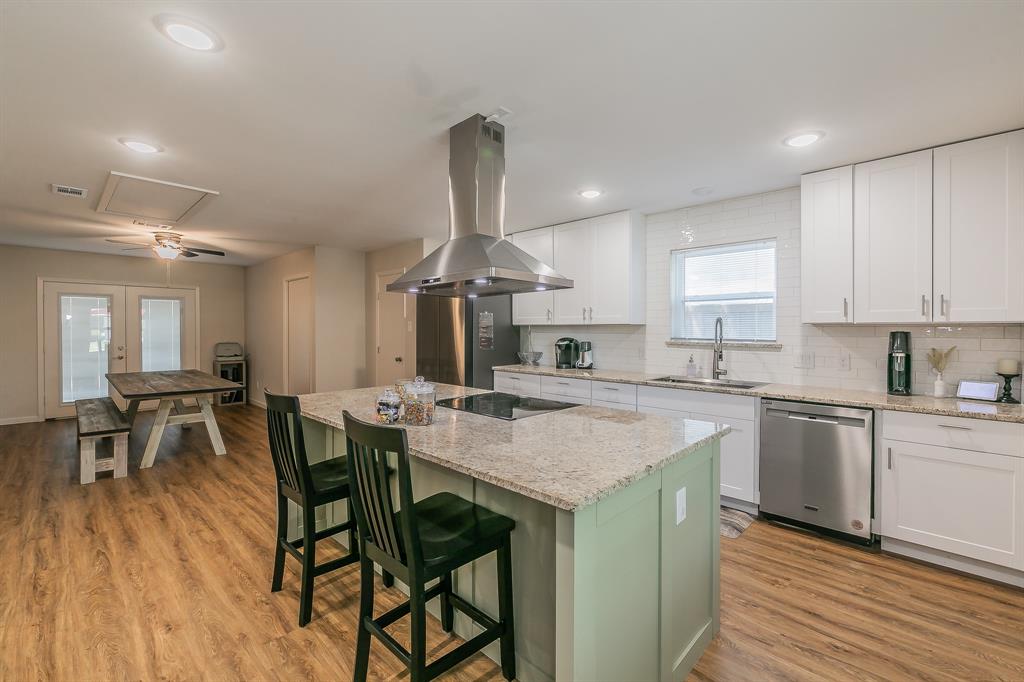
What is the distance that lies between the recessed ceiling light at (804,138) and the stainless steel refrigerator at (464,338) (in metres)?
3.00

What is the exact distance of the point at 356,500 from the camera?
5.51 ft

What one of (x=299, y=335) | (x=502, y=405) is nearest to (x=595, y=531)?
(x=502, y=405)

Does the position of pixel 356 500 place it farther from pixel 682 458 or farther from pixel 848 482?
pixel 848 482

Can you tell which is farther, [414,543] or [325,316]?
[325,316]

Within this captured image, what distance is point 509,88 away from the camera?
2117 mm

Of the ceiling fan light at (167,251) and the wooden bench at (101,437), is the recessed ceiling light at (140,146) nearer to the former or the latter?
the ceiling fan light at (167,251)

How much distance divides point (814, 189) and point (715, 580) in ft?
8.83

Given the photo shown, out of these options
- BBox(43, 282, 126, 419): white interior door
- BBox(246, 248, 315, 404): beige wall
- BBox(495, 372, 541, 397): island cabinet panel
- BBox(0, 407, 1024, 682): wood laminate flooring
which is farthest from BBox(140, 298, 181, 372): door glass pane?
BBox(495, 372, 541, 397): island cabinet panel

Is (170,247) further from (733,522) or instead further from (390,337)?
(733,522)

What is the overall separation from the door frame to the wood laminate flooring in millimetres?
3069

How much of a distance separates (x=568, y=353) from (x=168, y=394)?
3.87 m

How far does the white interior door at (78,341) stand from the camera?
6.41 m

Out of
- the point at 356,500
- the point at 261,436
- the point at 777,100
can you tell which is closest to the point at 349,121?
the point at 356,500

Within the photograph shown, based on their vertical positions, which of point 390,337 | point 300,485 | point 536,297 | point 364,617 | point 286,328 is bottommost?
point 364,617
